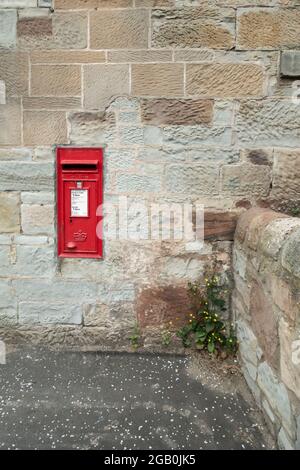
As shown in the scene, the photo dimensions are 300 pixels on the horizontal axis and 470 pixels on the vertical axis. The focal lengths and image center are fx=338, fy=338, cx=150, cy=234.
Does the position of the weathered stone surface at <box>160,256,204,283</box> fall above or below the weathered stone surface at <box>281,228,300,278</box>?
below

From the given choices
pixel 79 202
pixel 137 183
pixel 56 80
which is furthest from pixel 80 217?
pixel 56 80

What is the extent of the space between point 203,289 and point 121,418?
1173 millimetres

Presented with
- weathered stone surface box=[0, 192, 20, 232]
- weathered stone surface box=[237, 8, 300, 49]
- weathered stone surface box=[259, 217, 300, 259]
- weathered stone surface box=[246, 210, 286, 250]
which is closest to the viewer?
weathered stone surface box=[259, 217, 300, 259]

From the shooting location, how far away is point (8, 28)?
2725 mm

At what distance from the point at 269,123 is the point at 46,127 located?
180 centimetres

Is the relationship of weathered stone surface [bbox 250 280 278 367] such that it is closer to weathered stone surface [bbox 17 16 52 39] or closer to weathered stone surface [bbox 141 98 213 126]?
weathered stone surface [bbox 141 98 213 126]

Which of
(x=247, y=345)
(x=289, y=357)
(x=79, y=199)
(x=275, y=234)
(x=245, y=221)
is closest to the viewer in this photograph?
(x=289, y=357)

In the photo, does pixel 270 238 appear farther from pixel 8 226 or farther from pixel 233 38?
pixel 8 226

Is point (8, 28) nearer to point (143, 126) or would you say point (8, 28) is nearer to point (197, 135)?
point (143, 126)

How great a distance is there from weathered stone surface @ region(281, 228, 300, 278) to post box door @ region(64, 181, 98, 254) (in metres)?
1.56

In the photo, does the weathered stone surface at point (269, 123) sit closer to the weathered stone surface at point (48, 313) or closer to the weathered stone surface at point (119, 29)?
the weathered stone surface at point (119, 29)

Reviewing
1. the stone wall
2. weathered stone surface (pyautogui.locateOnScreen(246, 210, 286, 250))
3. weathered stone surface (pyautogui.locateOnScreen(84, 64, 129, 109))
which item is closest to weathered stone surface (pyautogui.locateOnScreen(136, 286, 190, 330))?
the stone wall

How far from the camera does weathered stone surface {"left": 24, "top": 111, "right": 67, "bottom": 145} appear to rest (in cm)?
275
